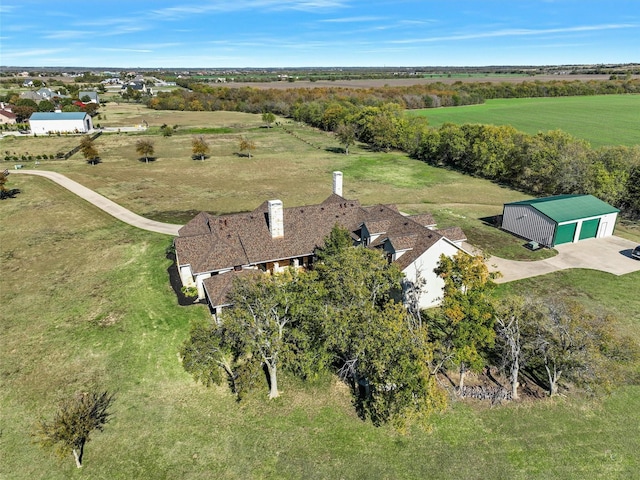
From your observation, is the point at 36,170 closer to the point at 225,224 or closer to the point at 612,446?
the point at 225,224

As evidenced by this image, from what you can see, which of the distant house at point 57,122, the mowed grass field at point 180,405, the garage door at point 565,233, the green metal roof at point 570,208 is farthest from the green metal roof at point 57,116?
the garage door at point 565,233

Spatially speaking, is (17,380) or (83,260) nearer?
(17,380)

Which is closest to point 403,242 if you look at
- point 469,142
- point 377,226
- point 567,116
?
point 377,226

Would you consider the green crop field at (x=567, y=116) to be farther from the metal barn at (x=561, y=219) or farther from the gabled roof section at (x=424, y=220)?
the gabled roof section at (x=424, y=220)

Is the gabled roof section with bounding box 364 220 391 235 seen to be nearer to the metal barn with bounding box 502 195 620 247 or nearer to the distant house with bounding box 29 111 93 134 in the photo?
the metal barn with bounding box 502 195 620 247

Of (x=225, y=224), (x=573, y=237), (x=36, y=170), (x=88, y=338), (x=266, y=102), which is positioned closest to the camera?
(x=88, y=338)

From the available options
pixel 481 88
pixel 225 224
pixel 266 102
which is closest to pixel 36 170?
pixel 225 224

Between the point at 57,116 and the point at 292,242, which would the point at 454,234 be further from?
the point at 57,116
